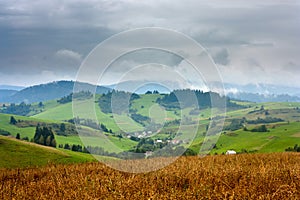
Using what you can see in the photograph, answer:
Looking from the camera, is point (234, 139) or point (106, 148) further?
point (234, 139)

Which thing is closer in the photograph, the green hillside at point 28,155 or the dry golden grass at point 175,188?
the dry golden grass at point 175,188

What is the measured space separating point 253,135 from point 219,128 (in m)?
193

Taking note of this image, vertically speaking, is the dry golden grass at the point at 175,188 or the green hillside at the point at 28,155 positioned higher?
the dry golden grass at the point at 175,188

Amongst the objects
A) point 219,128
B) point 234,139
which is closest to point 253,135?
point 234,139

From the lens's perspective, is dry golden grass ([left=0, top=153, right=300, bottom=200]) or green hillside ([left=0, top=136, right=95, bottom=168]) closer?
dry golden grass ([left=0, top=153, right=300, bottom=200])

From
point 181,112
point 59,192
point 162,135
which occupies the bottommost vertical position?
point 59,192

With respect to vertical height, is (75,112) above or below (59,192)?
above

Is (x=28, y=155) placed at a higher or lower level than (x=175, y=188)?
lower

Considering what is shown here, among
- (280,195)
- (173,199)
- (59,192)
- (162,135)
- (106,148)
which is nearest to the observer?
(173,199)

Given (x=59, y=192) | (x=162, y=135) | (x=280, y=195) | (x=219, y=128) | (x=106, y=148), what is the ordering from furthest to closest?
1. (x=219, y=128)
2. (x=162, y=135)
3. (x=106, y=148)
4. (x=59, y=192)
5. (x=280, y=195)

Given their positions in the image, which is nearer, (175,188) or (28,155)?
(175,188)

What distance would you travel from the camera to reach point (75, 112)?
11547 mm

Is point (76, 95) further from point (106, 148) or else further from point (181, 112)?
point (181, 112)

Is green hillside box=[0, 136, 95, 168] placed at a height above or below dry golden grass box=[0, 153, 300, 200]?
below
